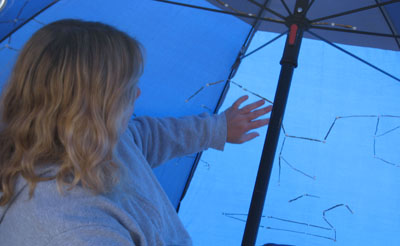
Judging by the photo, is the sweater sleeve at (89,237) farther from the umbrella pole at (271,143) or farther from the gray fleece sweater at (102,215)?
the umbrella pole at (271,143)

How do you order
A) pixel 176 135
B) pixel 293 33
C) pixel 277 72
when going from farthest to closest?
pixel 277 72, pixel 293 33, pixel 176 135

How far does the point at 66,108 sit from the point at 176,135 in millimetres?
592

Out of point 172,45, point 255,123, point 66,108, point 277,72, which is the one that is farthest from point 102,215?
point 277,72

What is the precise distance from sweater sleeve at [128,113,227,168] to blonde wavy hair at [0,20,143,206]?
0.44 metres

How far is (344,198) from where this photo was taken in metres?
1.57

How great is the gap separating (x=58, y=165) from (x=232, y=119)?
75cm

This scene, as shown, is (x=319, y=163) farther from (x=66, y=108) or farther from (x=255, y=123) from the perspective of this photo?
(x=66, y=108)

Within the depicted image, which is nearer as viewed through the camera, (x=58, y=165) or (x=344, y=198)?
(x=58, y=165)

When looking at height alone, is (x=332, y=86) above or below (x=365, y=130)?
above

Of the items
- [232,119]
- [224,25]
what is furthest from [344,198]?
[224,25]

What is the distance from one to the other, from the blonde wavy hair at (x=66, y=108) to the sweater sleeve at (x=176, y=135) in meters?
0.44

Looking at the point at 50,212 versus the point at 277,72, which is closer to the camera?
the point at 50,212

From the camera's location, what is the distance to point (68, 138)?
30.5 inches

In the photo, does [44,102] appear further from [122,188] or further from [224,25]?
[224,25]
